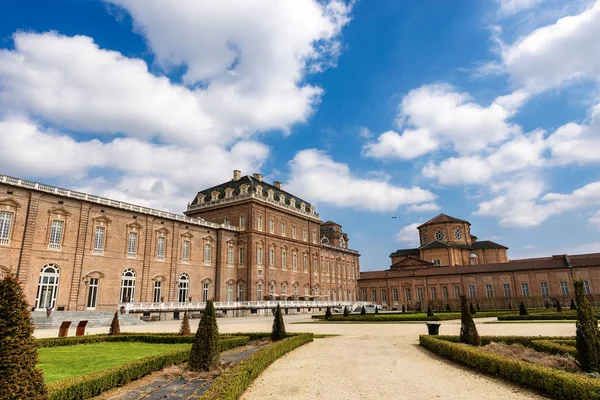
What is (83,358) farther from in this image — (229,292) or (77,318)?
(229,292)

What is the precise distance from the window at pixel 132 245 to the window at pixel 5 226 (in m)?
9.04

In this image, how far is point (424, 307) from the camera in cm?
5481

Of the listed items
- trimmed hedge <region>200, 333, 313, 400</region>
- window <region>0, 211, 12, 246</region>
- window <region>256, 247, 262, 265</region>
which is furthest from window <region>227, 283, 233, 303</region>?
trimmed hedge <region>200, 333, 313, 400</region>

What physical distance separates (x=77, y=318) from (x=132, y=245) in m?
8.92

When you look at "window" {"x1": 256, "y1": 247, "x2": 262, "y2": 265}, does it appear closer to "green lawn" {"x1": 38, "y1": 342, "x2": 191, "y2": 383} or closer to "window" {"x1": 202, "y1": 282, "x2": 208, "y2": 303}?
"window" {"x1": 202, "y1": 282, "x2": 208, "y2": 303}

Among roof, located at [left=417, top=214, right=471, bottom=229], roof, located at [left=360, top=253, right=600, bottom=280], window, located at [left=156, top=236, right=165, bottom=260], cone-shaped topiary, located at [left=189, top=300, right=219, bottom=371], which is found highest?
roof, located at [left=417, top=214, right=471, bottom=229]

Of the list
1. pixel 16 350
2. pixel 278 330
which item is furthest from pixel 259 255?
pixel 16 350

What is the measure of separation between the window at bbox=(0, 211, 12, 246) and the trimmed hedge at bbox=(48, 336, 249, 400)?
22204mm

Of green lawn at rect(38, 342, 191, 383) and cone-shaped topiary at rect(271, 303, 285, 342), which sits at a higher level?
cone-shaped topiary at rect(271, 303, 285, 342)

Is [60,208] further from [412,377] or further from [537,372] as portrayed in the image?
[537,372]

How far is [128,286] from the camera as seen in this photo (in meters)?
33.6

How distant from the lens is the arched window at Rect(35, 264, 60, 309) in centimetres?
2763

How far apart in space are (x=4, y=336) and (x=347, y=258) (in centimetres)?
6409

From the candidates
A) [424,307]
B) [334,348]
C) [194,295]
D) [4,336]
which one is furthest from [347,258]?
[4,336]
